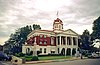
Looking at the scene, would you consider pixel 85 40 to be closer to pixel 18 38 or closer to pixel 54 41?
pixel 54 41

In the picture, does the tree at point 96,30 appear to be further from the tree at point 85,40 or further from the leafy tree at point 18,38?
the leafy tree at point 18,38

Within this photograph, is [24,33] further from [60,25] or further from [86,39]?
[86,39]

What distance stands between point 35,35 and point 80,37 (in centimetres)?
1994

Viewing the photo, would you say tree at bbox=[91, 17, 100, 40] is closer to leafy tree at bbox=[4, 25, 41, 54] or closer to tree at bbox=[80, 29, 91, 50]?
tree at bbox=[80, 29, 91, 50]

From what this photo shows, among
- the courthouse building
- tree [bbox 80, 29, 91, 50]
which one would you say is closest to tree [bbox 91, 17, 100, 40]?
tree [bbox 80, 29, 91, 50]

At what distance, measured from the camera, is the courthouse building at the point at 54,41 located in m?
65.4

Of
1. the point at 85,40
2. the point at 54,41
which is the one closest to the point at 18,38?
the point at 54,41

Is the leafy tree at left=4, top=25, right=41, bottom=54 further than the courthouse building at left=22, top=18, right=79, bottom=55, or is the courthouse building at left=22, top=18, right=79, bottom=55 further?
the leafy tree at left=4, top=25, right=41, bottom=54

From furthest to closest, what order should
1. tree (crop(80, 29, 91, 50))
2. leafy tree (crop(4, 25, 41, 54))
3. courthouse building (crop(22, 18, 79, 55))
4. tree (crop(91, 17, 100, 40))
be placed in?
leafy tree (crop(4, 25, 41, 54))
tree (crop(91, 17, 100, 40))
tree (crop(80, 29, 91, 50))
courthouse building (crop(22, 18, 79, 55))

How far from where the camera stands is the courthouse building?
2574 inches

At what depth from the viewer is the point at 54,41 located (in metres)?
69.8

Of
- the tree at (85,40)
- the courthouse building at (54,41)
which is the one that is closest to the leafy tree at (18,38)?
the courthouse building at (54,41)

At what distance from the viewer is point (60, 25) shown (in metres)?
72.5

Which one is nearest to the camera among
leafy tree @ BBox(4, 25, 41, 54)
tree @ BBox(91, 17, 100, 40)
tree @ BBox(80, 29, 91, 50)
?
tree @ BBox(80, 29, 91, 50)
